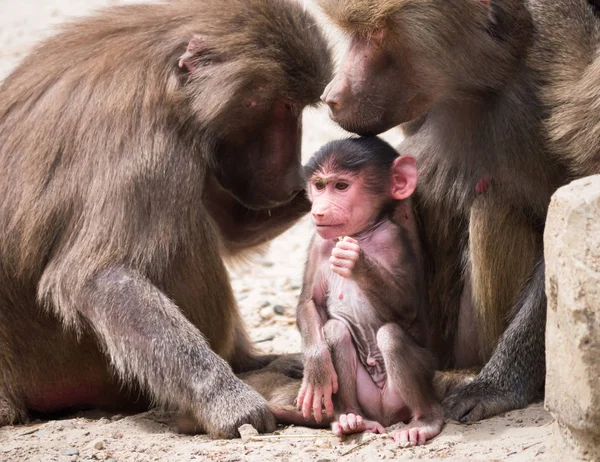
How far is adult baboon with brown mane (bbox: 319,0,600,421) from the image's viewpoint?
3.71 meters

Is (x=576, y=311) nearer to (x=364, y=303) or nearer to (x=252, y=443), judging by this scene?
(x=364, y=303)

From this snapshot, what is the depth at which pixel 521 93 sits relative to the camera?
3918 mm

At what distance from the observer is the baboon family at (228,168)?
3775 millimetres

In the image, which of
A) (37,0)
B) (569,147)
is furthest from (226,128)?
(37,0)

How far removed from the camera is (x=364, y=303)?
12.1 feet

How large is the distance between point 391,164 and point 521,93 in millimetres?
579

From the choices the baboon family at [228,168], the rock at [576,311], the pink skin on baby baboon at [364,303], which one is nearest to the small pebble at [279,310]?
the baboon family at [228,168]

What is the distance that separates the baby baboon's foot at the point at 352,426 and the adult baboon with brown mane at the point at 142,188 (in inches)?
13.4

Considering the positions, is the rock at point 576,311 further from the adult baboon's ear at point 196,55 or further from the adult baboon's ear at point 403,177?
the adult baboon's ear at point 196,55

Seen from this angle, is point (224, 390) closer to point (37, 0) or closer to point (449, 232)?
point (449, 232)

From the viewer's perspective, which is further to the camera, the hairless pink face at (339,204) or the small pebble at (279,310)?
the small pebble at (279,310)

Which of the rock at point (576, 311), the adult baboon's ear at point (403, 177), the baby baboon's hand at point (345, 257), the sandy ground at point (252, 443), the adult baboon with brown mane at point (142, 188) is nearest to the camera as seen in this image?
the rock at point (576, 311)

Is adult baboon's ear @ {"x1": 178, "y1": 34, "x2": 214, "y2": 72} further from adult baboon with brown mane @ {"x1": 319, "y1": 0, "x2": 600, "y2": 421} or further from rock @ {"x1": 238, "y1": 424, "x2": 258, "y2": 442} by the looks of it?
rock @ {"x1": 238, "y1": 424, "x2": 258, "y2": 442}

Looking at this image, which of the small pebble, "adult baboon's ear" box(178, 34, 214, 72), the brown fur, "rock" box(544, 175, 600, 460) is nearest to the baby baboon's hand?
the brown fur
